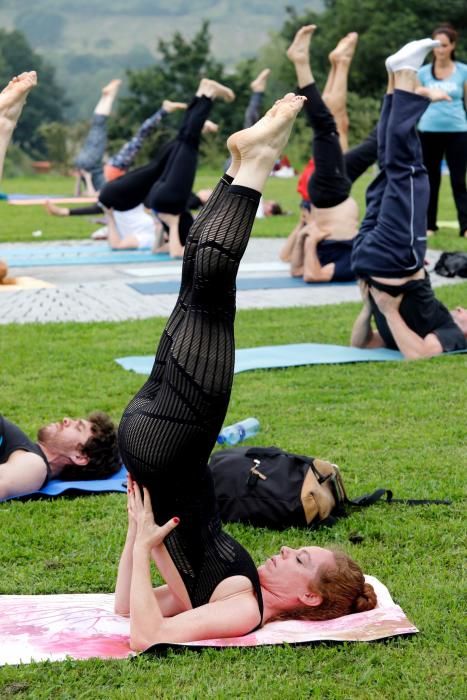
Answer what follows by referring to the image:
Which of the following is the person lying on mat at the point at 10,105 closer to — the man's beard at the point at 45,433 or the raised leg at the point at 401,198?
the man's beard at the point at 45,433

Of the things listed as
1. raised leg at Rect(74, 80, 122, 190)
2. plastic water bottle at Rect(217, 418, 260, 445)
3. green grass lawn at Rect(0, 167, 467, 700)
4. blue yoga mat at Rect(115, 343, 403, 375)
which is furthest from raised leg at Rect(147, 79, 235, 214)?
plastic water bottle at Rect(217, 418, 260, 445)

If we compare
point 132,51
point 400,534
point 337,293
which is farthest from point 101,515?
point 132,51

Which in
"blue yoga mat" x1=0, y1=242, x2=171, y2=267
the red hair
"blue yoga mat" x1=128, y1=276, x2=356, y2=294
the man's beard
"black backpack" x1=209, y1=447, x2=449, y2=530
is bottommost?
"blue yoga mat" x1=0, y1=242, x2=171, y2=267

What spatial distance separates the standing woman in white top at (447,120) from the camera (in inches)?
509

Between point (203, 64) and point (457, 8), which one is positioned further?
point (203, 64)

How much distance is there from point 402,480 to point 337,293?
18.9ft

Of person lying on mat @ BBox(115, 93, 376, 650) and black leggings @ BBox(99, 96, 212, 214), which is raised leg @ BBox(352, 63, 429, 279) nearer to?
person lying on mat @ BBox(115, 93, 376, 650)

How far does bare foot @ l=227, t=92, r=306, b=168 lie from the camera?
11.4 ft

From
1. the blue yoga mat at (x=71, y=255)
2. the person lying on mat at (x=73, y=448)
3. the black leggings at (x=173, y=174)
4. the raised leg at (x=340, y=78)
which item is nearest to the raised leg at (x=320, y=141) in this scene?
the raised leg at (x=340, y=78)

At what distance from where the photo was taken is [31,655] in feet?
11.3

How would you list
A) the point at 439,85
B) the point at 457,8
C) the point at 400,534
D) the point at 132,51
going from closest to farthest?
the point at 400,534 → the point at 439,85 → the point at 457,8 → the point at 132,51

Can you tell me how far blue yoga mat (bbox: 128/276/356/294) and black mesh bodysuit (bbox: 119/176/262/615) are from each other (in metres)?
7.37

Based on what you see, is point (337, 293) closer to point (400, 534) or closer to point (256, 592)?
point (400, 534)

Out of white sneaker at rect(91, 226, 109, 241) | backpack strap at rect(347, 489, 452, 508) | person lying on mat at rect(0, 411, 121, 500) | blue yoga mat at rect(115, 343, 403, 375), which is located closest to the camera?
backpack strap at rect(347, 489, 452, 508)
